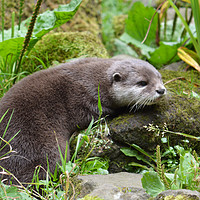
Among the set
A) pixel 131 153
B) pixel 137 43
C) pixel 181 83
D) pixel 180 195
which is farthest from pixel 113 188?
pixel 137 43

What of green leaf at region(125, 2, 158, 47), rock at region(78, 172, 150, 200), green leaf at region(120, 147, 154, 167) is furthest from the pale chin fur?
green leaf at region(125, 2, 158, 47)

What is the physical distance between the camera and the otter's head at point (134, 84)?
11.9 feet

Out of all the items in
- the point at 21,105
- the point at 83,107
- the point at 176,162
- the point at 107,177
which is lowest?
the point at 176,162

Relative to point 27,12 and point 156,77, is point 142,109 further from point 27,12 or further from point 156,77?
point 27,12

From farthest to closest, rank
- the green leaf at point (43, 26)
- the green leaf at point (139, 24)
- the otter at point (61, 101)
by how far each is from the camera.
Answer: the green leaf at point (139, 24) → the green leaf at point (43, 26) → the otter at point (61, 101)

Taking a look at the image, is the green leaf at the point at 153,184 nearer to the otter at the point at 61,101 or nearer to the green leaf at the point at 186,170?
the green leaf at the point at 186,170

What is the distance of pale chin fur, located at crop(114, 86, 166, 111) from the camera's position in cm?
361

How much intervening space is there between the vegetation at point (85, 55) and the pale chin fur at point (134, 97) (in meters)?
0.36

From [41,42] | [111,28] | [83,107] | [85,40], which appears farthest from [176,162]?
[111,28]

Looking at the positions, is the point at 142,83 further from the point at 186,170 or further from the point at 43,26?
the point at 43,26

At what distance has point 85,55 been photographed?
17.2 feet

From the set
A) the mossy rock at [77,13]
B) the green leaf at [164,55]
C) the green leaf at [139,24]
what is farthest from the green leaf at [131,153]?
the mossy rock at [77,13]

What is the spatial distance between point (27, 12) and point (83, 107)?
3.76m

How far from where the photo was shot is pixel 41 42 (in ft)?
18.4
